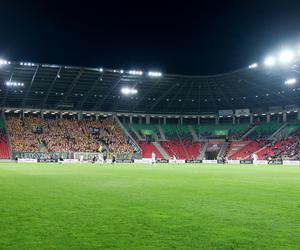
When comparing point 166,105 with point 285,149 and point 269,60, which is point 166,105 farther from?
point 269,60

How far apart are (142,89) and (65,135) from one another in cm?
1944

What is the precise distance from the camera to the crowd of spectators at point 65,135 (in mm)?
76375

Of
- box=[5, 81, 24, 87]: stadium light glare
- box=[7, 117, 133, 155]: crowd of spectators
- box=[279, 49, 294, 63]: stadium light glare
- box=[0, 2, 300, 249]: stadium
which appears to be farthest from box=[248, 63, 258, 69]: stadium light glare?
box=[5, 81, 24, 87]: stadium light glare

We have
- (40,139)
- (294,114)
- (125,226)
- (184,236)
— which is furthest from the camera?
(294,114)

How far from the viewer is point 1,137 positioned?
75438 mm

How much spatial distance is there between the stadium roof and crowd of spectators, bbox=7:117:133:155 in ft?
13.1

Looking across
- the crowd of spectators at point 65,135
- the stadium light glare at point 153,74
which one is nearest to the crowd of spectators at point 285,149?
the stadium light glare at point 153,74

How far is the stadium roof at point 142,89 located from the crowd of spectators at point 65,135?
13.1 ft

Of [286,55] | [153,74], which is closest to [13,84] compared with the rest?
[153,74]

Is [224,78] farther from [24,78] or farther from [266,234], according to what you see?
[266,234]

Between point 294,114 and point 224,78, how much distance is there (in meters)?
22.0

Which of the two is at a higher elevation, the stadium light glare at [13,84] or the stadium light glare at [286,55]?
the stadium light glare at [286,55]

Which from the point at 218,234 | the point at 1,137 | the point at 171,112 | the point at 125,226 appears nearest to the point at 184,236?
the point at 218,234

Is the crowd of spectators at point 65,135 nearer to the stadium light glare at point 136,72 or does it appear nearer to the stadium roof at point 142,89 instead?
the stadium roof at point 142,89
